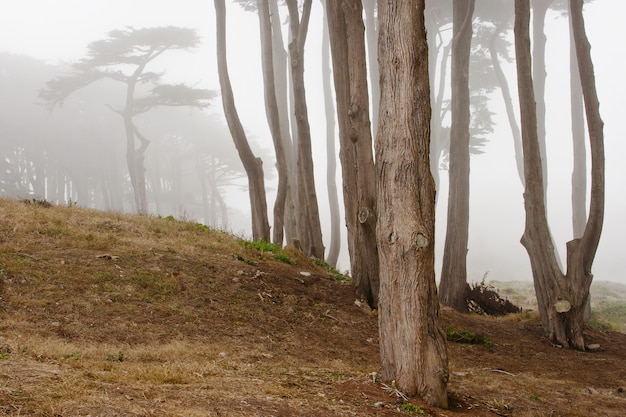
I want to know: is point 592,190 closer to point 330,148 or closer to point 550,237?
point 550,237

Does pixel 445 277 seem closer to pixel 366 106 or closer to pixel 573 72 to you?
pixel 366 106

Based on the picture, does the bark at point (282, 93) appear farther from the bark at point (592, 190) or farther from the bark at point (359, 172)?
the bark at point (592, 190)

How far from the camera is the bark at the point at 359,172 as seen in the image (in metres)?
8.34

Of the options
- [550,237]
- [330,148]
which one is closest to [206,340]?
[550,237]

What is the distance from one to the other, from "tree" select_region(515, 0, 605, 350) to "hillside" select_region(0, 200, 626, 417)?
49 centimetres

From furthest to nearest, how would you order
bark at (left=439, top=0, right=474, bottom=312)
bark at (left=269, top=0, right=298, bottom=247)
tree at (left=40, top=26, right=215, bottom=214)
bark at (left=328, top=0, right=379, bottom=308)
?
tree at (left=40, top=26, right=215, bottom=214)
bark at (left=269, top=0, right=298, bottom=247)
bark at (left=439, top=0, right=474, bottom=312)
bark at (left=328, top=0, right=379, bottom=308)

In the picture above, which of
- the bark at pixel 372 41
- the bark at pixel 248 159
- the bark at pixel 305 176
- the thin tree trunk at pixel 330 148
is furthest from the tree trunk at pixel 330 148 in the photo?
the bark at pixel 248 159

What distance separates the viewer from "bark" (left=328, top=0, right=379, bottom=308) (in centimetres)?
834

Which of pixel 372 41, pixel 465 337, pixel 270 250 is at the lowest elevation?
pixel 465 337

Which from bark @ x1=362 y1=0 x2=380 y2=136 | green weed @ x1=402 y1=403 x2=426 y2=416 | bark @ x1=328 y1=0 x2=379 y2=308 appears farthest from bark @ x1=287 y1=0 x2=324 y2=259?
bark @ x1=362 y1=0 x2=380 y2=136

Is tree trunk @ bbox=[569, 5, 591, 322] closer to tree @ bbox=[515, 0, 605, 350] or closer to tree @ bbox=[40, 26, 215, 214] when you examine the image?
tree @ bbox=[515, 0, 605, 350]

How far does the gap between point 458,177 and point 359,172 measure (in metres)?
4.41

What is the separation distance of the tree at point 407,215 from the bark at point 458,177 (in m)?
7.12

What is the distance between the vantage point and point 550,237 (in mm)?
9336
